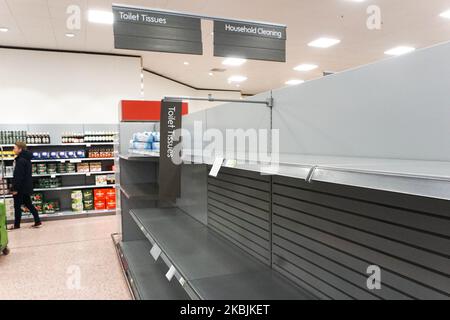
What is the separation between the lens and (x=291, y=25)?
6.77 meters

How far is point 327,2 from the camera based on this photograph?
18.7 feet

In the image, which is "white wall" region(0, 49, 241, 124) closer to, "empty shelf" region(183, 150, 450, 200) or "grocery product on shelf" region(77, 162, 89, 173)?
"grocery product on shelf" region(77, 162, 89, 173)

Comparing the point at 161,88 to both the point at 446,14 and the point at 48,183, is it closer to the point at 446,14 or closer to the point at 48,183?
the point at 48,183

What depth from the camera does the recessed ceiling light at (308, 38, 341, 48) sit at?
7.97 m

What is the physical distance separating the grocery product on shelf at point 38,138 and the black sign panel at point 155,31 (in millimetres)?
4976

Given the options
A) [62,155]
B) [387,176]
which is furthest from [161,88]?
[387,176]

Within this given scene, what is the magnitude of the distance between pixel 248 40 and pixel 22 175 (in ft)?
16.0

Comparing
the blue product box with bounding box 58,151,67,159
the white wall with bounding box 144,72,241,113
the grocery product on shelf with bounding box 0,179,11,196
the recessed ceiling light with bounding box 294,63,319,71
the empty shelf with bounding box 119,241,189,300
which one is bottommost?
the empty shelf with bounding box 119,241,189,300

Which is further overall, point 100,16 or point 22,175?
point 22,175

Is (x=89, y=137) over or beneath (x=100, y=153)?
over

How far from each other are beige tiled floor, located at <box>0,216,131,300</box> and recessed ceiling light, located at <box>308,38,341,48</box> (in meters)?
6.08

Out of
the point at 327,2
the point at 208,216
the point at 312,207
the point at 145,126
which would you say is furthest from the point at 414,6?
the point at 312,207

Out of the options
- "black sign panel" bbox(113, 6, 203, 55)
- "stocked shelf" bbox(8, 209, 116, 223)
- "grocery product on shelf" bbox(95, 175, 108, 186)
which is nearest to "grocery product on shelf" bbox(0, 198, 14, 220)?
"stocked shelf" bbox(8, 209, 116, 223)
